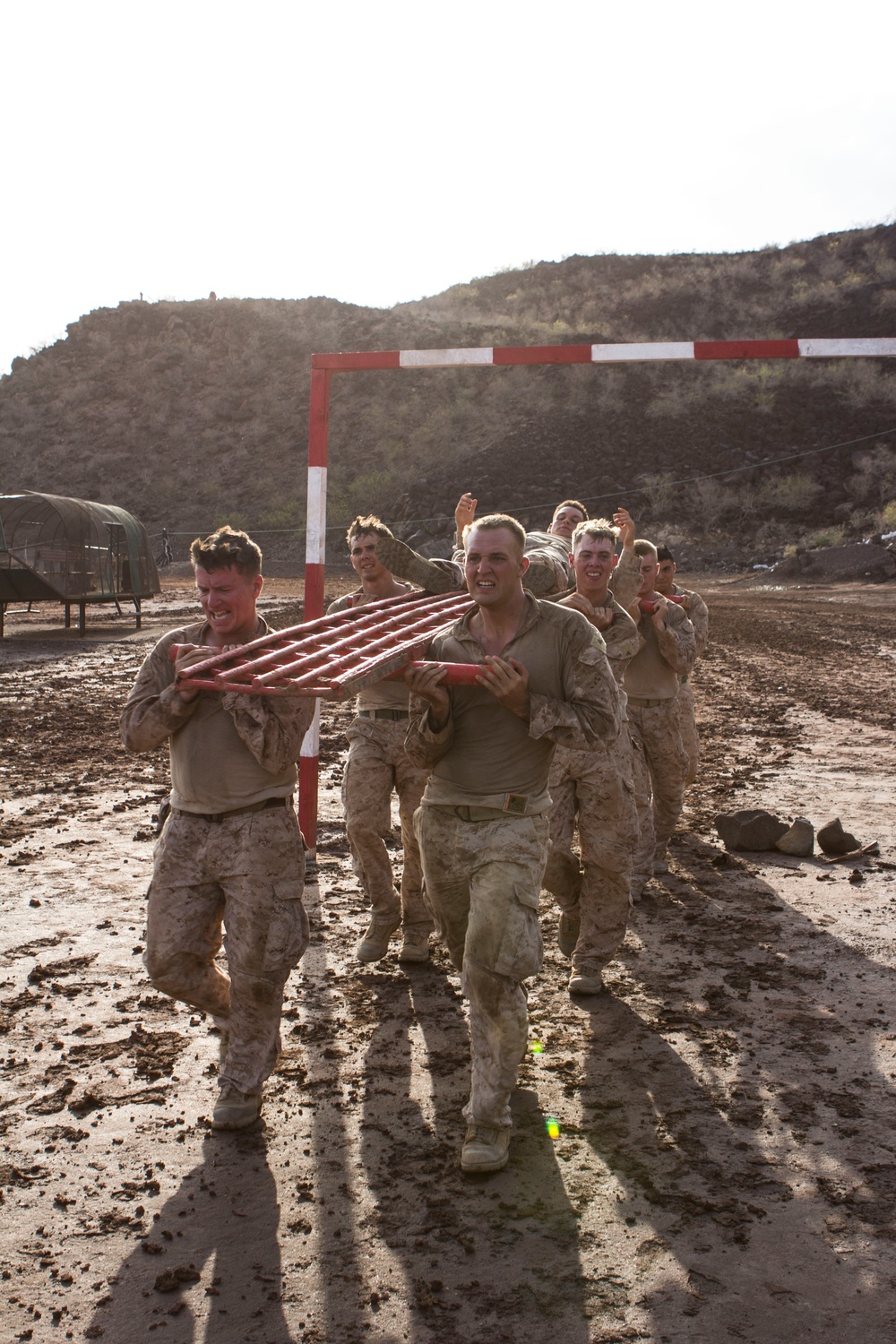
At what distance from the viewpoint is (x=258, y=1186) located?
3883mm

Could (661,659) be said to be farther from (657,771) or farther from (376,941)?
(376,941)

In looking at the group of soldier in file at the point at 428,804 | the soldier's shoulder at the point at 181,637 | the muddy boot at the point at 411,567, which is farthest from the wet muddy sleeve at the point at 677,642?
the soldier's shoulder at the point at 181,637

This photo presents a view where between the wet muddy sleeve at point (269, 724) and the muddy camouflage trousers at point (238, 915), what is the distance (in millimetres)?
247

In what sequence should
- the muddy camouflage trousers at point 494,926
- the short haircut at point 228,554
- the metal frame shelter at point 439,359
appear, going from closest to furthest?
the muddy camouflage trousers at point 494,926 < the short haircut at point 228,554 < the metal frame shelter at point 439,359

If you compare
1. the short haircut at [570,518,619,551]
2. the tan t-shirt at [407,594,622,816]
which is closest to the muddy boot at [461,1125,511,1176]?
the tan t-shirt at [407,594,622,816]

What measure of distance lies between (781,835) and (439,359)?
12.9 ft

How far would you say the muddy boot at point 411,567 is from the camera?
5.77 meters

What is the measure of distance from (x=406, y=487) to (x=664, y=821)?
1376 inches

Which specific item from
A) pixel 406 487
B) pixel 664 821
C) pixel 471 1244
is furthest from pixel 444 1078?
pixel 406 487

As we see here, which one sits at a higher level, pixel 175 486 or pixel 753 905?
pixel 175 486

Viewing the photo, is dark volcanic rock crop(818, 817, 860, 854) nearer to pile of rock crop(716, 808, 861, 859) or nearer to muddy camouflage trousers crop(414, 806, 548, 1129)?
pile of rock crop(716, 808, 861, 859)

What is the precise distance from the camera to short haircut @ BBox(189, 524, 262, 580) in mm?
4152

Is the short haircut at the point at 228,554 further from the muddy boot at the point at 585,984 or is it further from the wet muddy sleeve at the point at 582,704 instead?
the muddy boot at the point at 585,984

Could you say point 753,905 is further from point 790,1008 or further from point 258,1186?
point 258,1186
